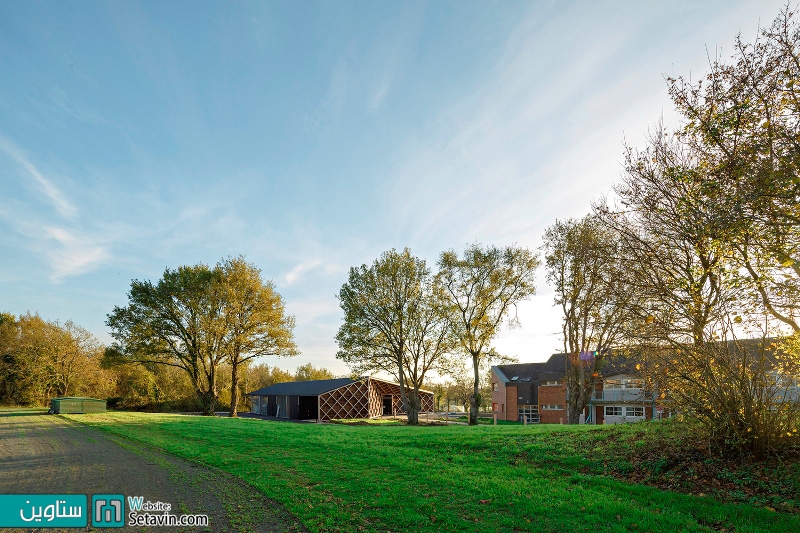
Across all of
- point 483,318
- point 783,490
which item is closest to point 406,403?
point 483,318

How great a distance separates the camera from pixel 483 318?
31.8 m

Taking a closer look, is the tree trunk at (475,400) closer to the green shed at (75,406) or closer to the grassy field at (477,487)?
the grassy field at (477,487)

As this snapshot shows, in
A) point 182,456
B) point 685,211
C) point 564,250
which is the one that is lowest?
point 182,456

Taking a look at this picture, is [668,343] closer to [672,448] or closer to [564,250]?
[672,448]

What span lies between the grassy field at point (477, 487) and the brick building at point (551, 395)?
2493 centimetres

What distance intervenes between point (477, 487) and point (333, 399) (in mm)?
38286

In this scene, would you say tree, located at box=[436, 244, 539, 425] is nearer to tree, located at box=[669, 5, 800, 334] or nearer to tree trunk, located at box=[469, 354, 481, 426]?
tree trunk, located at box=[469, 354, 481, 426]

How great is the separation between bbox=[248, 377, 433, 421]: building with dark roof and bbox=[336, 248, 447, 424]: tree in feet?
29.8

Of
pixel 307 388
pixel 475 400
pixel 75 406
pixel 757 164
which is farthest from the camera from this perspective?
pixel 307 388

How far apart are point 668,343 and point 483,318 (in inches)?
837

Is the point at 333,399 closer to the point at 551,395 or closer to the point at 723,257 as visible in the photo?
the point at 551,395

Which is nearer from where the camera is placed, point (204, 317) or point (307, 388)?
point (204, 317)

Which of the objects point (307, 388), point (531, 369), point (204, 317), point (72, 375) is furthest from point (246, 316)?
point (531, 369)

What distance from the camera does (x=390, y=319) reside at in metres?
34.2
